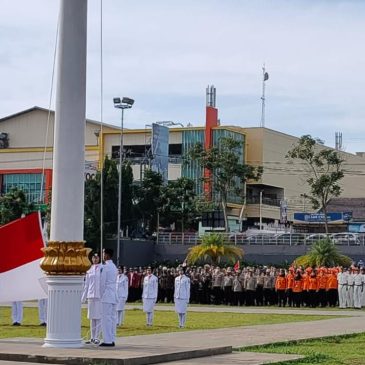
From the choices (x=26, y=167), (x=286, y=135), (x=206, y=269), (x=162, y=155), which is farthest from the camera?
(x=286, y=135)

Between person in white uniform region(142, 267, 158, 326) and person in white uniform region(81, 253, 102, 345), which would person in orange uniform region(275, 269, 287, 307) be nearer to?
person in white uniform region(142, 267, 158, 326)

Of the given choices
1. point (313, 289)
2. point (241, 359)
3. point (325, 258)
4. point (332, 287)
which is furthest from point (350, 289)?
point (241, 359)

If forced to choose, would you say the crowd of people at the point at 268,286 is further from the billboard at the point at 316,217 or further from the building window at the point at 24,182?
the building window at the point at 24,182

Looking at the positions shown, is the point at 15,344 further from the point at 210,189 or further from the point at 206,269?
the point at 210,189

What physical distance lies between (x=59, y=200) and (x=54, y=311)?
5.52ft

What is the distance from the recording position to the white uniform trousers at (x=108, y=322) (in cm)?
1501

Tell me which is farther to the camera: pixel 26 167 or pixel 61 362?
pixel 26 167

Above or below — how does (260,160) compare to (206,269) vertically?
above

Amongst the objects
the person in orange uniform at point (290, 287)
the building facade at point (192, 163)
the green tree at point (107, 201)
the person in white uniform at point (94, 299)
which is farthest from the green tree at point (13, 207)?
the person in white uniform at point (94, 299)

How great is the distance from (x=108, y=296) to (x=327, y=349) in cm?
422

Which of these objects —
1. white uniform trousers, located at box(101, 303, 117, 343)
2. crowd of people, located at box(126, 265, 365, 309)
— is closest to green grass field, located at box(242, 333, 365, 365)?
white uniform trousers, located at box(101, 303, 117, 343)

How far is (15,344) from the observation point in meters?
15.3

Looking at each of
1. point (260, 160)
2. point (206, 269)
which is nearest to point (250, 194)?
point (260, 160)

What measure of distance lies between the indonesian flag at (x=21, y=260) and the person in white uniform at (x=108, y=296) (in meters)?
1.04
